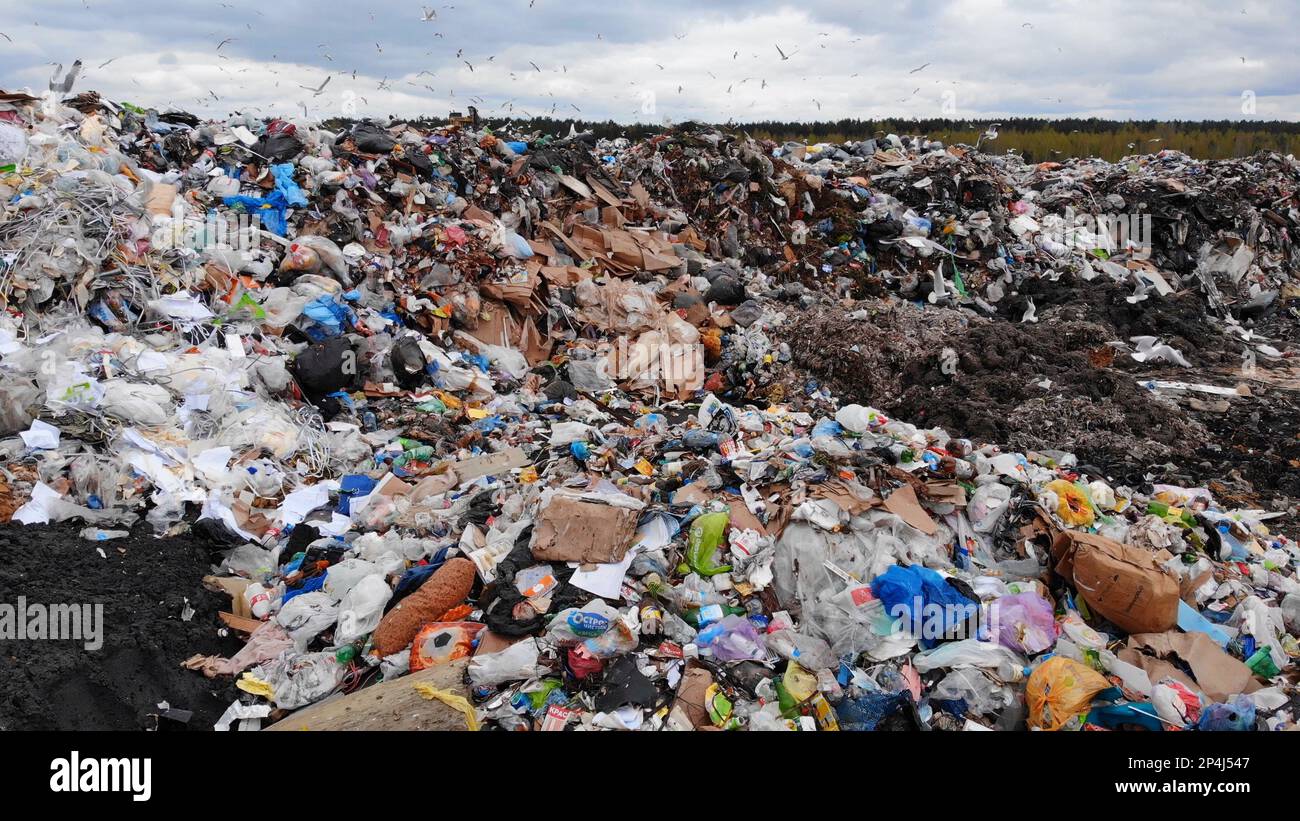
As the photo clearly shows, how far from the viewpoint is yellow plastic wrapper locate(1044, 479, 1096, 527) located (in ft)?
12.1

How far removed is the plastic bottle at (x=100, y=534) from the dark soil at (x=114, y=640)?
33mm

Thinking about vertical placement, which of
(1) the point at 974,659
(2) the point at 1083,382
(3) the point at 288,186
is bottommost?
(1) the point at 974,659

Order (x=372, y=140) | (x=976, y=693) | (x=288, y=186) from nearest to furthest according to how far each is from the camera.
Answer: (x=976, y=693)
(x=288, y=186)
(x=372, y=140)

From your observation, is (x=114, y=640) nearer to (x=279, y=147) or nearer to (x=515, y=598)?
(x=515, y=598)

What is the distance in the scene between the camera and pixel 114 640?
293 cm

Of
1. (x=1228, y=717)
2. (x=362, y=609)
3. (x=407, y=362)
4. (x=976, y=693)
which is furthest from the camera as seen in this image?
(x=407, y=362)

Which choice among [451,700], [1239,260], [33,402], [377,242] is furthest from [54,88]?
[1239,260]

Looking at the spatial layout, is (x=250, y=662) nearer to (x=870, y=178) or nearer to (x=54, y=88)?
(x=54, y=88)

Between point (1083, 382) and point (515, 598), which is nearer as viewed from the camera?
point (515, 598)

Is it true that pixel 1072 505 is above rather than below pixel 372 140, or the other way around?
below

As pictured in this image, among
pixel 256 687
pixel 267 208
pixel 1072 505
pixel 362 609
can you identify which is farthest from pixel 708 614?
pixel 267 208

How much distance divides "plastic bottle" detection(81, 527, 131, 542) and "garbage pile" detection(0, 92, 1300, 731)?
16 mm

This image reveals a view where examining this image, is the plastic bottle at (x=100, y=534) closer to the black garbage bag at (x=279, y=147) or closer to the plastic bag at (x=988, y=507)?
the plastic bag at (x=988, y=507)

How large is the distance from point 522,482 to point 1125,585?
3.05 meters
